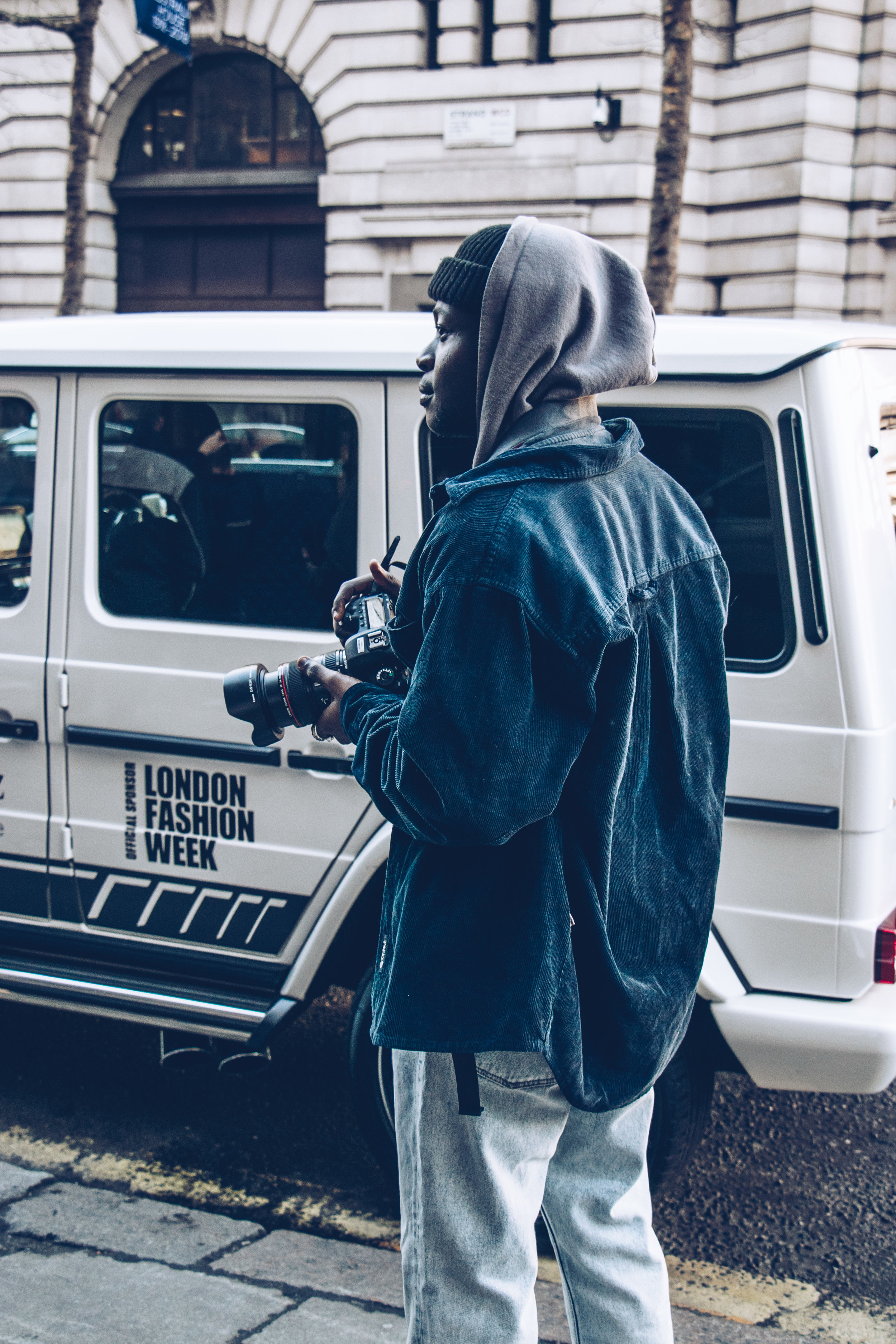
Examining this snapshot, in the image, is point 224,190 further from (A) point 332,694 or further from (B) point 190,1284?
(A) point 332,694

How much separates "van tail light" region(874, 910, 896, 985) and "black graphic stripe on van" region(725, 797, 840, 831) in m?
0.25

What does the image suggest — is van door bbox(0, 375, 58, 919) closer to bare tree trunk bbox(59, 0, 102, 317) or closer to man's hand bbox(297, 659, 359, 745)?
man's hand bbox(297, 659, 359, 745)

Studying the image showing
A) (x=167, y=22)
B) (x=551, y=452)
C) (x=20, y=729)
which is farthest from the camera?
(x=167, y=22)

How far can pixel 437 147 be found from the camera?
582 inches

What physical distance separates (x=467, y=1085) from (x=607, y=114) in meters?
14.1

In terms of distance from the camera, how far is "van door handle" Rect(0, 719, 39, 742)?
3.21 metres

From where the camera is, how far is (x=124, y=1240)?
2.82 metres

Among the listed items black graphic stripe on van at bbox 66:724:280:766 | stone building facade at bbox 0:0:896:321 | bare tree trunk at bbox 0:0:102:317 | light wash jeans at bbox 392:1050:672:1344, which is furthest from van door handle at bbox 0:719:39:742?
stone building facade at bbox 0:0:896:321

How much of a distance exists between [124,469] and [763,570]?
161cm

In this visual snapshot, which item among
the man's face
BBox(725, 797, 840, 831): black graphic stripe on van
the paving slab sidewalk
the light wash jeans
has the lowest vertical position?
the paving slab sidewalk

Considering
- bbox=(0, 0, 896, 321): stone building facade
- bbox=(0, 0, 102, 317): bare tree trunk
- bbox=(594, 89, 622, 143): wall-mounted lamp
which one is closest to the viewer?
bbox=(0, 0, 102, 317): bare tree trunk

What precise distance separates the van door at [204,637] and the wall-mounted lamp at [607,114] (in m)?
12.2

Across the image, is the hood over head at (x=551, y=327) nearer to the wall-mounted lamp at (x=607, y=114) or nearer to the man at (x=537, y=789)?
the man at (x=537, y=789)

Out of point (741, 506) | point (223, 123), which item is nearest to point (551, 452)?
point (741, 506)
